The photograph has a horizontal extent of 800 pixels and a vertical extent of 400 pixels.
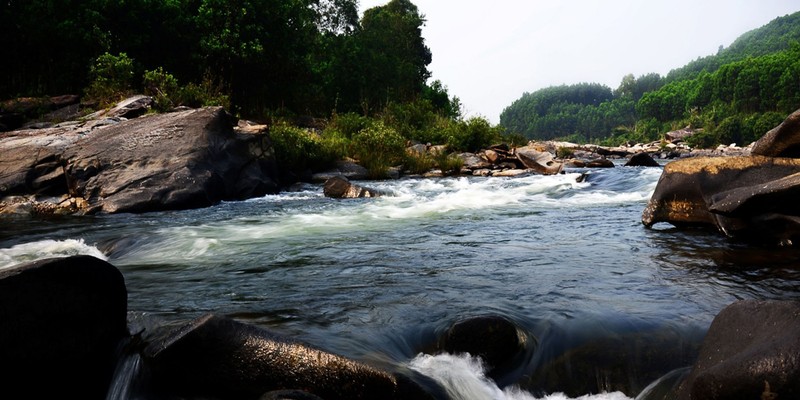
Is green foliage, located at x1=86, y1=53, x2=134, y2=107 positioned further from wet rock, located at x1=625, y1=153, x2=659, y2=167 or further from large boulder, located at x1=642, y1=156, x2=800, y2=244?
wet rock, located at x1=625, y1=153, x2=659, y2=167

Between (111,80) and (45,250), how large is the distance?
512 inches

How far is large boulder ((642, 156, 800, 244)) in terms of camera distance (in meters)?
5.89

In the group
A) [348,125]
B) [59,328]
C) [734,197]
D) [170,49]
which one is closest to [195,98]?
[170,49]

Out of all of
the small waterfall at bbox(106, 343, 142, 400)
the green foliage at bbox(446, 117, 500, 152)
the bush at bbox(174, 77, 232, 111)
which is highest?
the bush at bbox(174, 77, 232, 111)

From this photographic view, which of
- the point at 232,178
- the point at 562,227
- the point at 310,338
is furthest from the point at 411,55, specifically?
the point at 310,338

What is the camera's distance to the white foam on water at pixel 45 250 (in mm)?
6531

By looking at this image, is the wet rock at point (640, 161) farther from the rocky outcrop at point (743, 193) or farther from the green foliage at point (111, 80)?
the green foliage at point (111, 80)

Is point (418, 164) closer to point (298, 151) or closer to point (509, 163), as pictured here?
point (509, 163)

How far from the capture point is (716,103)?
348 feet

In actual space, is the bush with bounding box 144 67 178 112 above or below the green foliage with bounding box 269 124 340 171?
above

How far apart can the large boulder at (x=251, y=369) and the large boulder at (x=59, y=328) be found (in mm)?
373

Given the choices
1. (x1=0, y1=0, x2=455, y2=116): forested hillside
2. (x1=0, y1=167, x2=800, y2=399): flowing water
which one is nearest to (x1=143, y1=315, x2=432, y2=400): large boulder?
(x1=0, y1=167, x2=800, y2=399): flowing water

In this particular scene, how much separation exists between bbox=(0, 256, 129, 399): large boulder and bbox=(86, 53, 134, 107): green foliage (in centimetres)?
1634

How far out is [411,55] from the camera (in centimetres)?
4903
